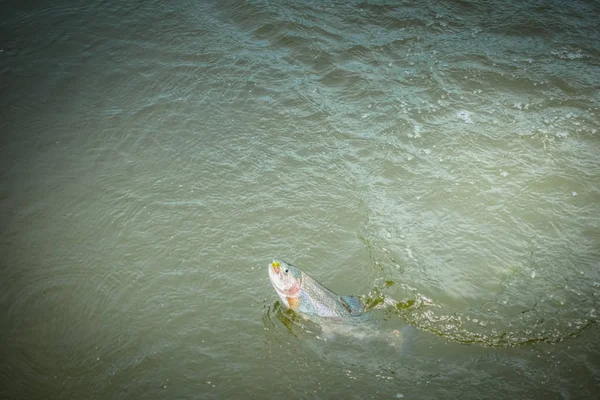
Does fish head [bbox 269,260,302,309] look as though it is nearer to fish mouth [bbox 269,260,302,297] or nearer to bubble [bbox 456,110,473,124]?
fish mouth [bbox 269,260,302,297]

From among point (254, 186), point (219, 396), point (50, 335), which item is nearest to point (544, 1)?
point (254, 186)

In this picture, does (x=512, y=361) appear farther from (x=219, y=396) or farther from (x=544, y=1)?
(x=544, y=1)

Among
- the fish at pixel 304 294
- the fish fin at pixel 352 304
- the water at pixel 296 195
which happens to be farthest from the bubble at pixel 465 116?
the fish at pixel 304 294

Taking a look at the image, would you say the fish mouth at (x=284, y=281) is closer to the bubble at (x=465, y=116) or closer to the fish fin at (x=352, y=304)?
the fish fin at (x=352, y=304)

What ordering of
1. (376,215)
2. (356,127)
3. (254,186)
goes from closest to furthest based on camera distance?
1. (376,215)
2. (254,186)
3. (356,127)

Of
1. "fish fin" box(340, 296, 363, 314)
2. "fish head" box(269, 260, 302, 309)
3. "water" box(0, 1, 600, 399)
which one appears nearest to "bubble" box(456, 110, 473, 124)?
"water" box(0, 1, 600, 399)

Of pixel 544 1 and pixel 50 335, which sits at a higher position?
pixel 544 1

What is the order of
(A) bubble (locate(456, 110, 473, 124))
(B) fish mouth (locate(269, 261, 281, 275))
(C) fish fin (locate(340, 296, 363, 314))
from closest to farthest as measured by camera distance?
(B) fish mouth (locate(269, 261, 281, 275)) → (C) fish fin (locate(340, 296, 363, 314)) → (A) bubble (locate(456, 110, 473, 124))
